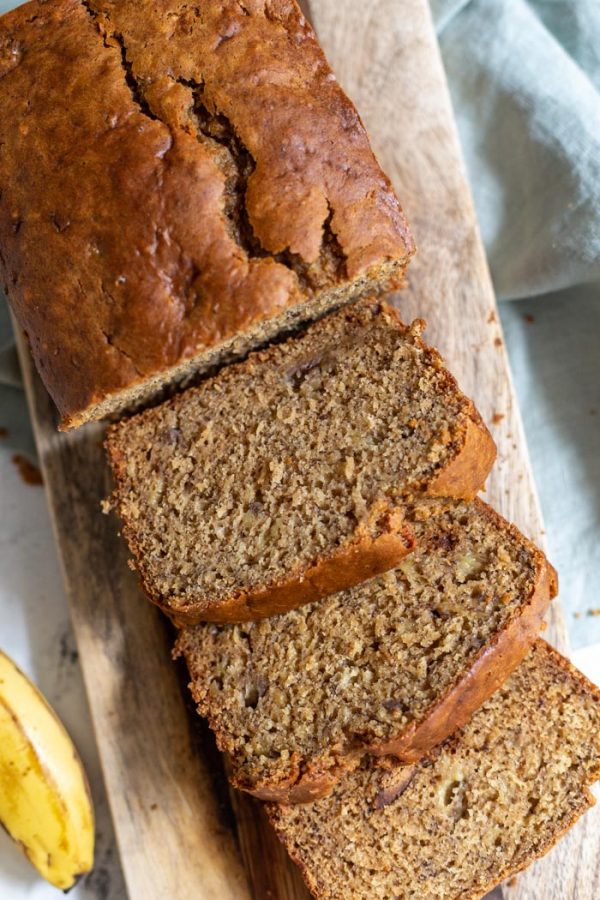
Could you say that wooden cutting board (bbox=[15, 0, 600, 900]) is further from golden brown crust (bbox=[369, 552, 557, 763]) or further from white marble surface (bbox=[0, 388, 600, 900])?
golden brown crust (bbox=[369, 552, 557, 763])

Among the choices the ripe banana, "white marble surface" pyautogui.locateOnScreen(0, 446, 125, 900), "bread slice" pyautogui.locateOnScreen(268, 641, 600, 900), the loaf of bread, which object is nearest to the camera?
the loaf of bread

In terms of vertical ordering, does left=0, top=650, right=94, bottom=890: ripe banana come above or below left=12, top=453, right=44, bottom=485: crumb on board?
below

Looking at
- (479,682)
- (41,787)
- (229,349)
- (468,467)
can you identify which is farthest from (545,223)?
(41,787)

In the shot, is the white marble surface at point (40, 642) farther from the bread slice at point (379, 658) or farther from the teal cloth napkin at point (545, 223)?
the bread slice at point (379, 658)

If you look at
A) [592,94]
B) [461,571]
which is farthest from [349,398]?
[592,94]

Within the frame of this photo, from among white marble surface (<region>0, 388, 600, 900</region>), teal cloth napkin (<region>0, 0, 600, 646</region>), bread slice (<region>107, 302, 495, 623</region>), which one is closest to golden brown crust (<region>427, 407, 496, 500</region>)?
bread slice (<region>107, 302, 495, 623</region>)

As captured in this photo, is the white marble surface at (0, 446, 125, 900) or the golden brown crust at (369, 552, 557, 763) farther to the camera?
the white marble surface at (0, 446, 125, 900)

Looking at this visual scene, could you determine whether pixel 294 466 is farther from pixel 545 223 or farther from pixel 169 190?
pixel 545 223
